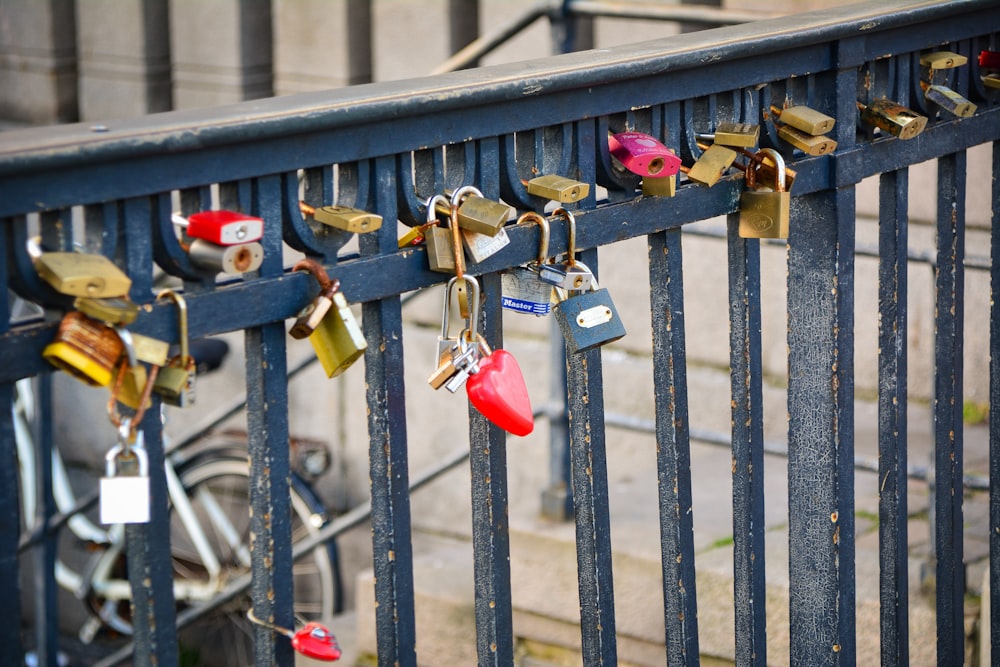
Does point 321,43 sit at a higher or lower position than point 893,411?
higher

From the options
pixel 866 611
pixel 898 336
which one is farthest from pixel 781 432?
pixel 898 336

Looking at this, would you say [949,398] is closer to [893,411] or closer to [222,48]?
[893,411]

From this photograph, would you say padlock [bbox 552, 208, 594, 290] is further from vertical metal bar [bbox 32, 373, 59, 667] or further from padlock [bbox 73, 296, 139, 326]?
vertical metal bar [bbox 32, 373, 59, 667]

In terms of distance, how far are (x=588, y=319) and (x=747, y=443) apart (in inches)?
16.0

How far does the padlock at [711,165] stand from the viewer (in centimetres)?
154

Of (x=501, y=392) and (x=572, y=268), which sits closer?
(x=501, y=392)

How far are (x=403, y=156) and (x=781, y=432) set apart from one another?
293 cm

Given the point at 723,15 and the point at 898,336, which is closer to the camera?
the point at 898,336

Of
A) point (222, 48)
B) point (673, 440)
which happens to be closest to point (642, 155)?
point (673, 440)

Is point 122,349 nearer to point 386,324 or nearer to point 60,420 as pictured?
point 386,324

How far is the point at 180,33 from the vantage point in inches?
205

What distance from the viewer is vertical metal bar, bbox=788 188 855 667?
1726 millimetres

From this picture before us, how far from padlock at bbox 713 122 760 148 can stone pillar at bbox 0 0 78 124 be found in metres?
4.58

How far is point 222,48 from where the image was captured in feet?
16.7
